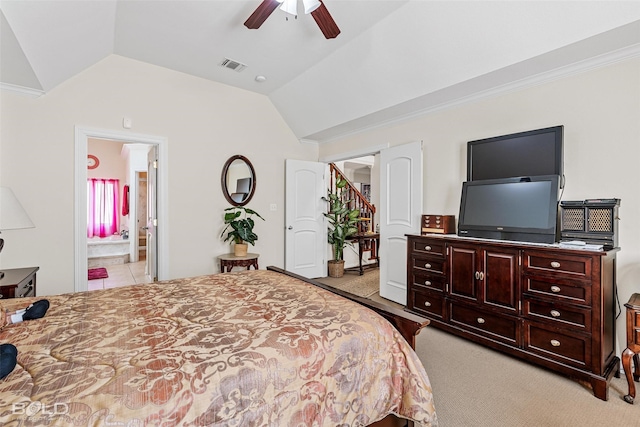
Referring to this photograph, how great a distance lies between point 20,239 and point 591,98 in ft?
17.9

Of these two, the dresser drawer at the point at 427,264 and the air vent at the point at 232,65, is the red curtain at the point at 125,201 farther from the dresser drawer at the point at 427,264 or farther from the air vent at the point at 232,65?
the dresser drawer at the point at 427,264

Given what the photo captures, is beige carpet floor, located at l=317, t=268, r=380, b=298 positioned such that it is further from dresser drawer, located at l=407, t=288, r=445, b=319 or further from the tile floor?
the tile floor

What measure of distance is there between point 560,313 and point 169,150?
438 cm

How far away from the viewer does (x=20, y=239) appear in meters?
3.08

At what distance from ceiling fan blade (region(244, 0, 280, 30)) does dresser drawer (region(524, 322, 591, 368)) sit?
3.07 metres

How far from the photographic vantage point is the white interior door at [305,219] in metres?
4.90

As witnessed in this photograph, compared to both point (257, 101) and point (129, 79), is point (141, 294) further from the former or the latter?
point (257, 101)

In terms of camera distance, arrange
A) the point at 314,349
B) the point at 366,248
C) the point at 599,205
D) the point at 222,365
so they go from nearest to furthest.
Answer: the point at 222,365 < the point at 314,349 < the point at 599,205 < the point at 366,248

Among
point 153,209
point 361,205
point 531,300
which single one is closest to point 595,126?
point 531,300

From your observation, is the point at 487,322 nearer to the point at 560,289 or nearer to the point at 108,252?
the point at 560,289

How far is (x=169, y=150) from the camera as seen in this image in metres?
3.91

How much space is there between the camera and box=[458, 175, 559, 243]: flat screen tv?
8.00 feet

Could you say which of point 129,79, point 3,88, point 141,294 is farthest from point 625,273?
point 3,88

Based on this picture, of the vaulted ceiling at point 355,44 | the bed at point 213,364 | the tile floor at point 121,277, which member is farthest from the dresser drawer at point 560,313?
the tile floor at point 121,277
